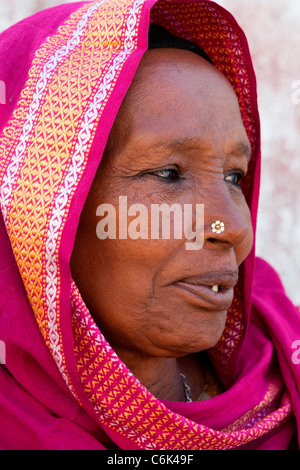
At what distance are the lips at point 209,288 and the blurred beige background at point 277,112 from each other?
148 cm

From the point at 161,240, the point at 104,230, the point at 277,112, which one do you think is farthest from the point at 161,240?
the point at 277,112

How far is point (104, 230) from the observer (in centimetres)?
150

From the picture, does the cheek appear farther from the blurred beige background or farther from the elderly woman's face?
the blurred beige background

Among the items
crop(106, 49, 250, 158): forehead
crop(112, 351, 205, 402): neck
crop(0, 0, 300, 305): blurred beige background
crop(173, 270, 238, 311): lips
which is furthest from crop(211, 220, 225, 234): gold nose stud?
crop(0, 0, 300, 305): blurred beige background

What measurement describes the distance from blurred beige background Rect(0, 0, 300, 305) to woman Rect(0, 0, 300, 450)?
134 cm

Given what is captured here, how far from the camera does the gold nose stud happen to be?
1.51 m

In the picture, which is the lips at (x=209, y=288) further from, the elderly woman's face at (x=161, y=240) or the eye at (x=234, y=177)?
the eye at (x=234, y=177)

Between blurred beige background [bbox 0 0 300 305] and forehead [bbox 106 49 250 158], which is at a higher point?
forehead [bbox 106 49 250 158]

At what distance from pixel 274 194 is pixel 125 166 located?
63.7 inches

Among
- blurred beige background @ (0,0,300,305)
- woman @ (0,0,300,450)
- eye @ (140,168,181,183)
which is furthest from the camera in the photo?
blurred beige background @ (0,0,300,305)

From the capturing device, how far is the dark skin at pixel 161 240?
1.49 m

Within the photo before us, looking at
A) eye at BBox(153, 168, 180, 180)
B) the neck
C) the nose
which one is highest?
eye at BBox(153, 168, 180, 180)

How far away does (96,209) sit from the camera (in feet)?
4.94

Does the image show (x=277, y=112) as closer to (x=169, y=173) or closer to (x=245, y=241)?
(x=245, y=241)
